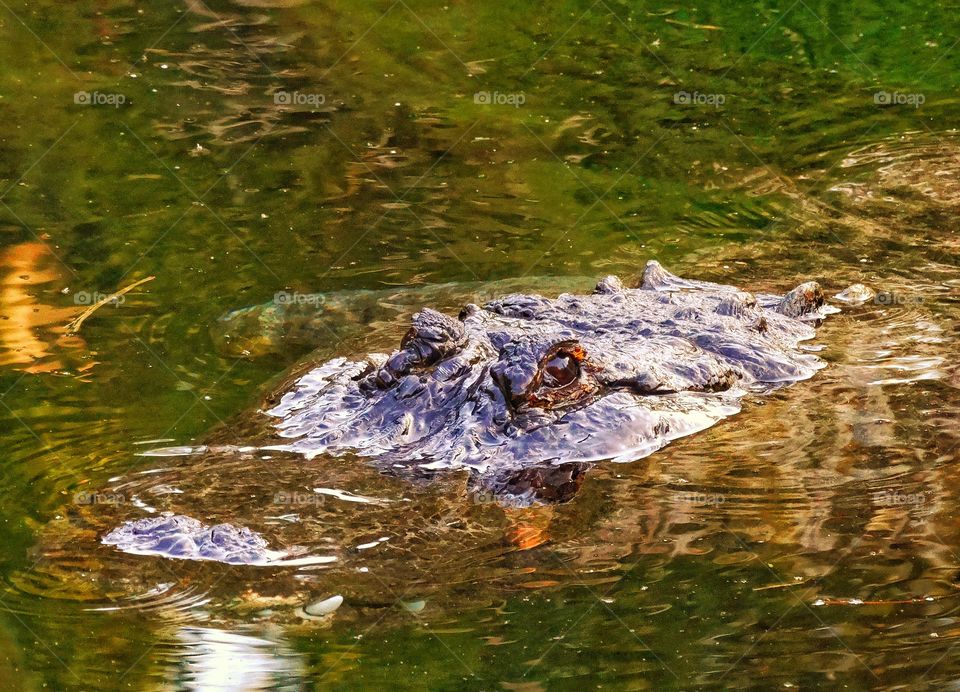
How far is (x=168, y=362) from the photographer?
7535mm

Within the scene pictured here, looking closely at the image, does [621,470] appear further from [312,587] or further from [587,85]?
[587,85]

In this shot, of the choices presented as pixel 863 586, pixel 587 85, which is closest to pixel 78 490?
pixel 863 586

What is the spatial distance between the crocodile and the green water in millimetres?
165

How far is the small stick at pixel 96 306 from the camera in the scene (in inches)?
314

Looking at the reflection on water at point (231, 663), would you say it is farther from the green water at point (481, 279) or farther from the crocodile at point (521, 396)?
the crocodile at point (521, 396)

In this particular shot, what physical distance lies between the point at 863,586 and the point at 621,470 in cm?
120

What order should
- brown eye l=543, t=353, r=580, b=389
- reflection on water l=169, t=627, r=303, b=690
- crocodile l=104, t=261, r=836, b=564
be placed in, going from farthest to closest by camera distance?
1. brown eye l=543, t=353, r=580, b=389
2. crocodile l=104, t=261, r=836, b=564
3. reflection on water l=169, t=627, r=303, b=690

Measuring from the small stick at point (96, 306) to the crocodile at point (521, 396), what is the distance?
2070mm

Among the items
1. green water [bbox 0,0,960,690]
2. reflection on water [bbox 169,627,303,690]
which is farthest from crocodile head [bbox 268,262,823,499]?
reflection on water [bbox 169,627,303,690]

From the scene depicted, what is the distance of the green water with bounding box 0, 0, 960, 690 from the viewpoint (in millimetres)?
4594


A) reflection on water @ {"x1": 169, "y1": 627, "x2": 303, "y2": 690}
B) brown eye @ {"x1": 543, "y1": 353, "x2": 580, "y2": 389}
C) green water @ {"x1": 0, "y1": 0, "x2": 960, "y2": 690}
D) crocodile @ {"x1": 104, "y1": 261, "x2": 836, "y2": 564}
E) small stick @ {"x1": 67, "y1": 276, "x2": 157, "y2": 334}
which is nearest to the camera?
reflection on water @ {"x1": 169, "y1": 627, "x2": 303, "y2": 690}

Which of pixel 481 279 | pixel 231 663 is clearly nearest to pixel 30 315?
pixel 481 279

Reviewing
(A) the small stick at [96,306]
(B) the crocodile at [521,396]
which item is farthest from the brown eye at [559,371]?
(A) the small stick at [96,306]

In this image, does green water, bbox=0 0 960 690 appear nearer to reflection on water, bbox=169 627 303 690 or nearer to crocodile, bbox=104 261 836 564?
reflection on water, bbox=169 627 303 690
